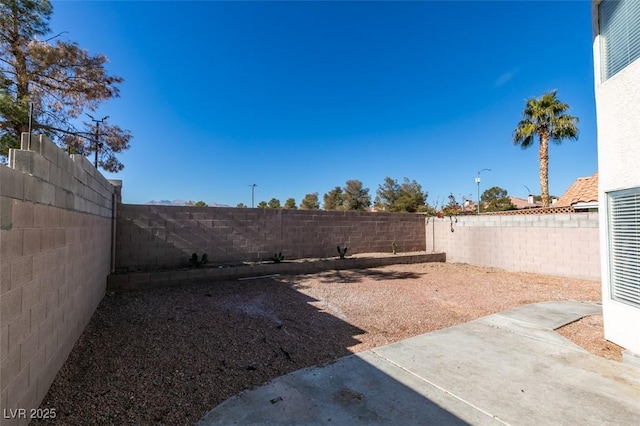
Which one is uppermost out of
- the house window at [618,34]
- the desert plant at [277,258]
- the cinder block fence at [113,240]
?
the house window at [618,34]

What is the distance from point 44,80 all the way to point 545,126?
22657mm

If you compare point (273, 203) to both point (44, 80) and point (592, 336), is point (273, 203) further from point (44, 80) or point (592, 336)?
point (592, 336)

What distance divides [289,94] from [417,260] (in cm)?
997

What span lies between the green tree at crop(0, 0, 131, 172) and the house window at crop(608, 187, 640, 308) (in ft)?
37.6

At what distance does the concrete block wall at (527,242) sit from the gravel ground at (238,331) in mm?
764

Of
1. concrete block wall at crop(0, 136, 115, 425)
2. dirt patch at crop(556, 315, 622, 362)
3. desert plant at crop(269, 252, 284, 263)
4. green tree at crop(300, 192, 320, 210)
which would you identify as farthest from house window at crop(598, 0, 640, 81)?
green tree at crop(300, 192, 320, 210)

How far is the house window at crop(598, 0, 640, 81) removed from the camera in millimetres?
3668

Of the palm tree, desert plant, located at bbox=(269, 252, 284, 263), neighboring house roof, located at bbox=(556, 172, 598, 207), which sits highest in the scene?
the palm tree

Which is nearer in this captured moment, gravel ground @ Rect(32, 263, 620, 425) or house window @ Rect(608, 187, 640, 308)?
gravel ground @ Rect(32, 263, 620, 425)

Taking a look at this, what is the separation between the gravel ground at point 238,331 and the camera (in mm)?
2639

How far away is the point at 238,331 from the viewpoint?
439 centimetres

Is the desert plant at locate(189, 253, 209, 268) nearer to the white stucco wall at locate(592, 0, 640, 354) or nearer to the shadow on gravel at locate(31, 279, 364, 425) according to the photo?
Result: the shadow on gravel at locate(31, 279, 364, 425)

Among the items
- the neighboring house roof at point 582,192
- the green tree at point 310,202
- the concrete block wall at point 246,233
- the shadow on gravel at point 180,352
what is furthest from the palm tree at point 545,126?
the green tree at point 310,202

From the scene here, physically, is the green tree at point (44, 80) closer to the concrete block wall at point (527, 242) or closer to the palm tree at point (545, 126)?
the concrete block wall at point (527, 242)
